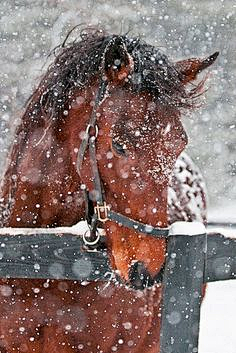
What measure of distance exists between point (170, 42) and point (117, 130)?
9057mm

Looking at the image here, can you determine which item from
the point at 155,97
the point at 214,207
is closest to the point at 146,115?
the point at 155,97

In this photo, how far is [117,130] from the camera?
2.54 metres

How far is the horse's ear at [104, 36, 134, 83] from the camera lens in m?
2.58

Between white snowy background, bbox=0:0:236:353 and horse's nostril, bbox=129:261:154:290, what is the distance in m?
8.63

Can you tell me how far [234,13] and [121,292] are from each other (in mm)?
9319

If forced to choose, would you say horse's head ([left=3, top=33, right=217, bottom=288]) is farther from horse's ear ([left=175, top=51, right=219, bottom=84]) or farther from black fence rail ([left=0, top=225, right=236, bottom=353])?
black fence rail ([left=0, top=225, right=236, bottom=353])

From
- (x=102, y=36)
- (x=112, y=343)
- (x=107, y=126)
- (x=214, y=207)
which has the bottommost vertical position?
(x=112, y=343)

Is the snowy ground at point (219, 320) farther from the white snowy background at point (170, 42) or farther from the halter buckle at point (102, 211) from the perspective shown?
the white snowy background at point (170, 42)

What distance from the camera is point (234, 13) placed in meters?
11.4

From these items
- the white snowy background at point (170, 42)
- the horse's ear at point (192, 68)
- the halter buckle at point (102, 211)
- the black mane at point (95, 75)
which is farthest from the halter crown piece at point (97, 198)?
the white snowy background at point (170, 42)

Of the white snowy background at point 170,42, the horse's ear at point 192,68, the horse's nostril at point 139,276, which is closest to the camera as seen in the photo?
the horse's nostril at point 139,276

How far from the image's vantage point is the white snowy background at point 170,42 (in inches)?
440

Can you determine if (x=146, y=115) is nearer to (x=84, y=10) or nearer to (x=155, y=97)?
(x=155, y=97)

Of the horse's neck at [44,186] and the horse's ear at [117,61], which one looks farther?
the horse's neck at [44,186]
